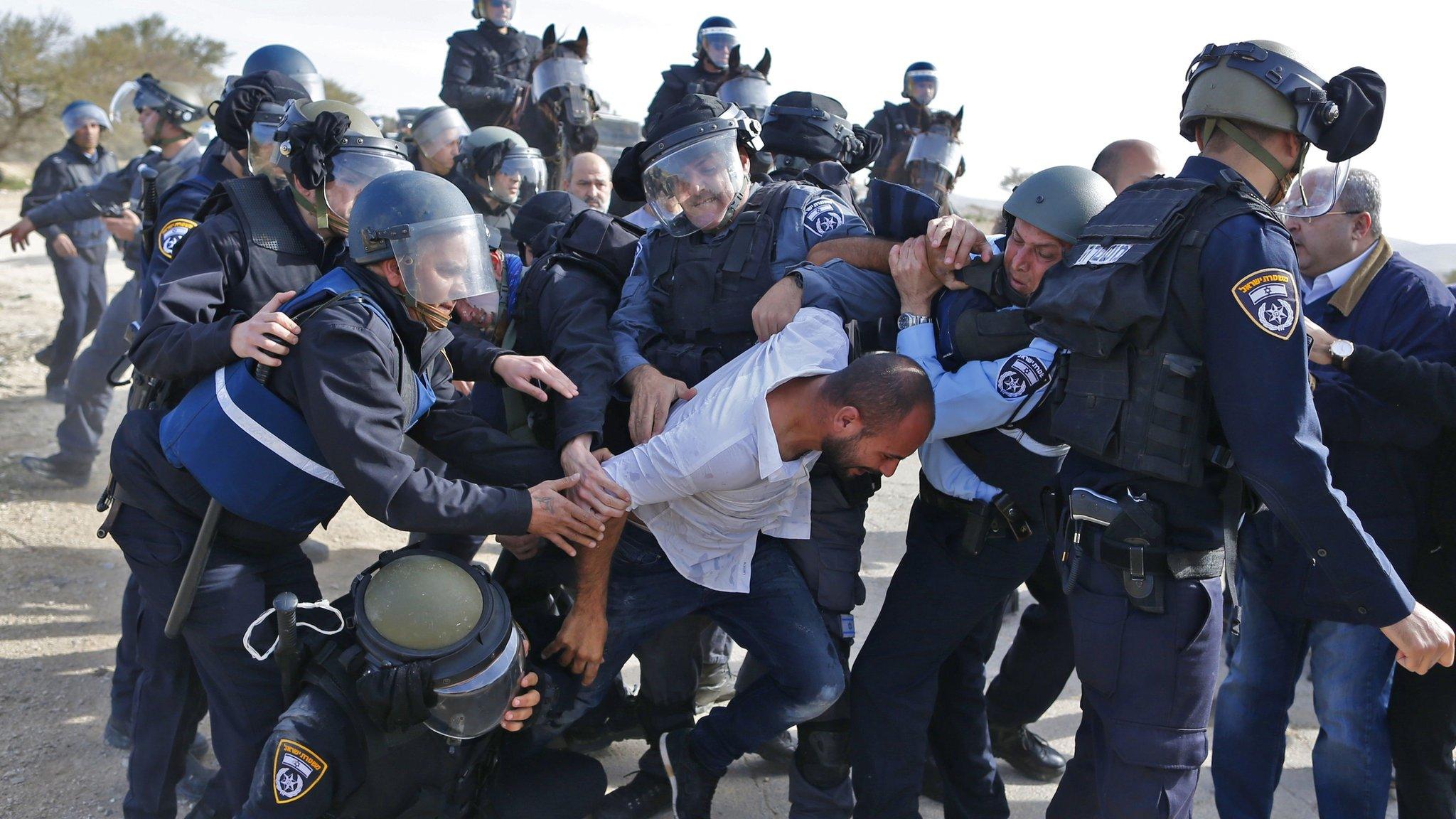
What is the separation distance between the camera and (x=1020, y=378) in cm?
265

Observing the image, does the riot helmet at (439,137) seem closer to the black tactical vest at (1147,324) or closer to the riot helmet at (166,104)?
the riot helmet at (166,104)

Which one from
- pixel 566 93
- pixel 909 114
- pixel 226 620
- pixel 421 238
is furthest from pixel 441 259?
pixel 909 114

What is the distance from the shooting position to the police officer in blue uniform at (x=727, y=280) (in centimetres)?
302

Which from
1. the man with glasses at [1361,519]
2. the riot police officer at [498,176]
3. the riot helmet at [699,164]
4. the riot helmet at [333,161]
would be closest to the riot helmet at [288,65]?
the riot police officer at [498,176]

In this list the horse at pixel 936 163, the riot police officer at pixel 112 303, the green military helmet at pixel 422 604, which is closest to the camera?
the green military helmet at pixel 422 604

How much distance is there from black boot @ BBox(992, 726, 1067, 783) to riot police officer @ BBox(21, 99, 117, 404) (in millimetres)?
6946

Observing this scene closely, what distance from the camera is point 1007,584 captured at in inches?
116

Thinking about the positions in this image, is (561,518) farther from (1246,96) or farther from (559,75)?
(559,75)

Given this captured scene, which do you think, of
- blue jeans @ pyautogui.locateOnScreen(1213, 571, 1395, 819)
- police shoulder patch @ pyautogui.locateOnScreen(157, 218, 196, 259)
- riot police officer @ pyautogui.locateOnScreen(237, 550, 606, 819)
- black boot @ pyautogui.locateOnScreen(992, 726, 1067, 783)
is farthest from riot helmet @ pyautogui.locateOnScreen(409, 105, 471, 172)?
blue jeans @ pyautogui.locateOnScreen(1213, 571, 1395, 819)

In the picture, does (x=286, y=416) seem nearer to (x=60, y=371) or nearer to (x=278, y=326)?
(x=278, y=326)

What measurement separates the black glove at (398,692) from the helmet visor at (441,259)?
0.89 meters

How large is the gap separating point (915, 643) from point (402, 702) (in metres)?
1.41

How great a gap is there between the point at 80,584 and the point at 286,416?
3169 mm

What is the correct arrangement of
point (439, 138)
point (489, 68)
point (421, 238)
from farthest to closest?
point (489, 68)
point (439, 138)
point (421, 238)
